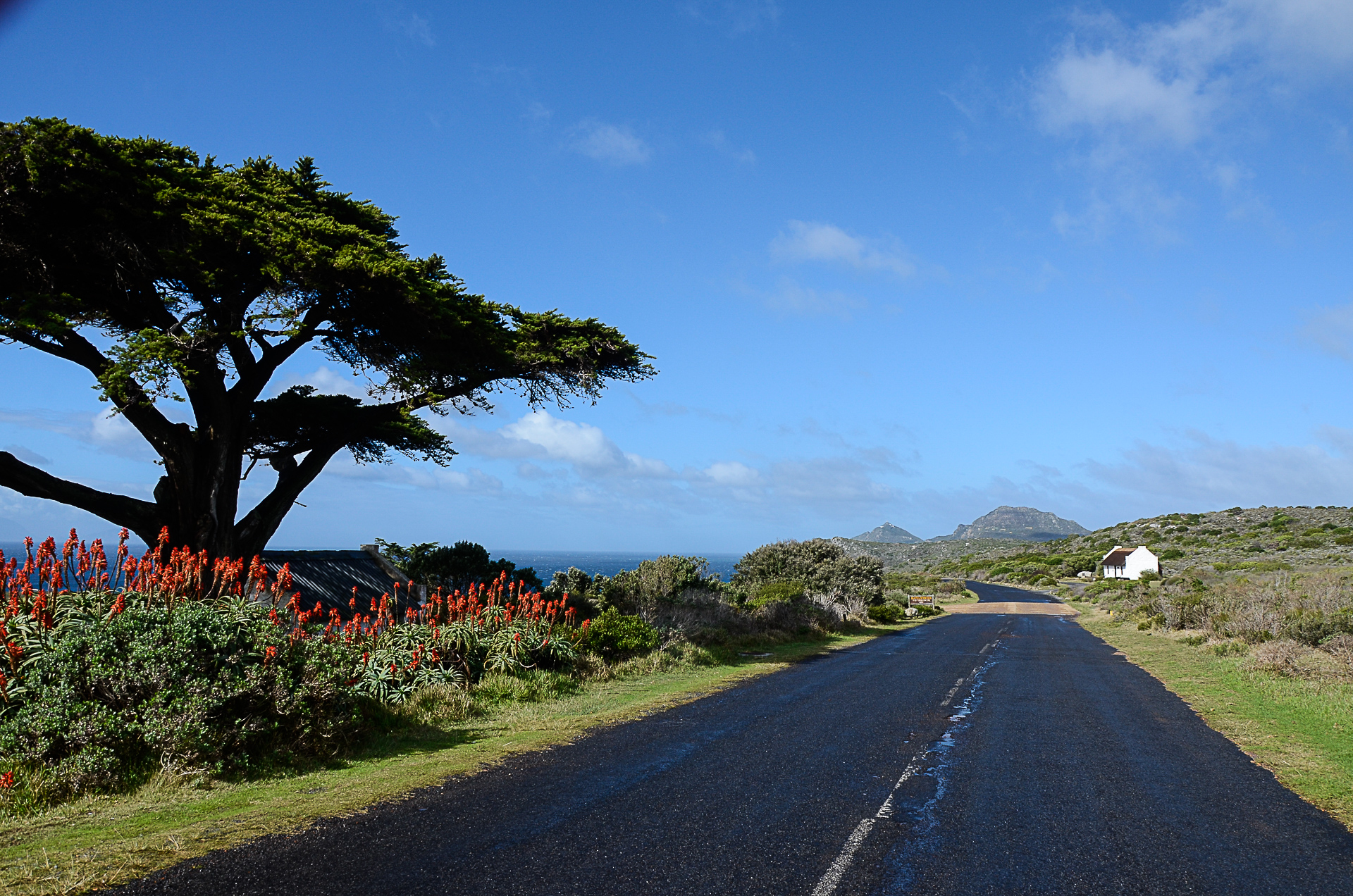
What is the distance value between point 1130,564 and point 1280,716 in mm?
76517

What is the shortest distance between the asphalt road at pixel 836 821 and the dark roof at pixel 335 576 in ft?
38.1

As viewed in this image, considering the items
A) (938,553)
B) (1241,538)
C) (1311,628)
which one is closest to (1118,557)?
(1241,538)

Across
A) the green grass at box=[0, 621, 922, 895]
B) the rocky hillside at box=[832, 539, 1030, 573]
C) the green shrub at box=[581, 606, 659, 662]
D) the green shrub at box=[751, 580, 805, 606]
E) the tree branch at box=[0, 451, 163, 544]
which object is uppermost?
the rocky hillside at box=[832, 539, 1030, 573]

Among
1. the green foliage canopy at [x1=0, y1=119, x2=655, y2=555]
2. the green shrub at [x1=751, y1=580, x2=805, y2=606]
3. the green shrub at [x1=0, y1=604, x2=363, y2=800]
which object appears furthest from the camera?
the green shrub at [x1=751, y1=580, x2=805, y2=606]

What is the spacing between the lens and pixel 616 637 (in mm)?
17266

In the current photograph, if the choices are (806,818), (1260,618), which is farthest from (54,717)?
(1260,618)

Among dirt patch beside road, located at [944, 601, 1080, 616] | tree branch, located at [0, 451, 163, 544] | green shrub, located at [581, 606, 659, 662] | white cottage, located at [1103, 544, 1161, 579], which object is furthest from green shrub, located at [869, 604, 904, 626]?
white cottage, located at [1103, 544, 1161, 579]

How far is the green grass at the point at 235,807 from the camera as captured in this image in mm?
5406

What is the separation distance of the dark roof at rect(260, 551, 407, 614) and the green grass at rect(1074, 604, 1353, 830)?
57.1 feet

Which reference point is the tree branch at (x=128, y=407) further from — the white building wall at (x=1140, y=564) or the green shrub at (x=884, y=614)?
the white building wall at (x=1140, y=564)

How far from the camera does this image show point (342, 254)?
1658 cm

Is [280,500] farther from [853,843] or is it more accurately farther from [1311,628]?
[1311,628]

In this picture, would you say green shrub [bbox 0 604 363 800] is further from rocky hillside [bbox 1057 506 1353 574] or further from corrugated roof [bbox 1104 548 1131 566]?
corrugated roof [bbox 1104 548 1131 566]

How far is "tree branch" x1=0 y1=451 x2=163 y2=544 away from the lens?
56.6 feet
